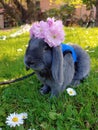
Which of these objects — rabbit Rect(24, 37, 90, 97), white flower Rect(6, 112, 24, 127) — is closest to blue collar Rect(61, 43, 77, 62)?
rabbit Rect(24, 37, 90, 97)

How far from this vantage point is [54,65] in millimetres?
2861

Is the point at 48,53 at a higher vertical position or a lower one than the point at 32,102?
higher

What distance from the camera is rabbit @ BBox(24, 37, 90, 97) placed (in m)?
2.79

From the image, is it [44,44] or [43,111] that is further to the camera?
[43,111]

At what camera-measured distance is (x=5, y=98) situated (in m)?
3.34

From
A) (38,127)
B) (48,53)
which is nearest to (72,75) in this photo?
(48,53)

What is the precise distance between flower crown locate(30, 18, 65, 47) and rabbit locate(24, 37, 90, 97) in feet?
0.18

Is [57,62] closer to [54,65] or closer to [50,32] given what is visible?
[54,65]

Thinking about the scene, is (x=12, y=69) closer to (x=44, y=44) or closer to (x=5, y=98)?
(x=5, y=98)

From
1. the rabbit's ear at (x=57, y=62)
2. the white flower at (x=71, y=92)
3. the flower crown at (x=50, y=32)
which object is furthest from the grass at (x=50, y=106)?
the flower crown at (x=50, y=32)

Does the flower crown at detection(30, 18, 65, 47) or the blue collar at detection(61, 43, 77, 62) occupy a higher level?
the flower crown at detection(30, 18, 65, 47)

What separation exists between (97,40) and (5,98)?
374cm

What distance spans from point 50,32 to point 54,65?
292mm

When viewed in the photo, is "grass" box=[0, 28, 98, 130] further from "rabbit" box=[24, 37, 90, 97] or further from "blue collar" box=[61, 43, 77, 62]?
"blue collar" box=[61, 43, 77, 62]
